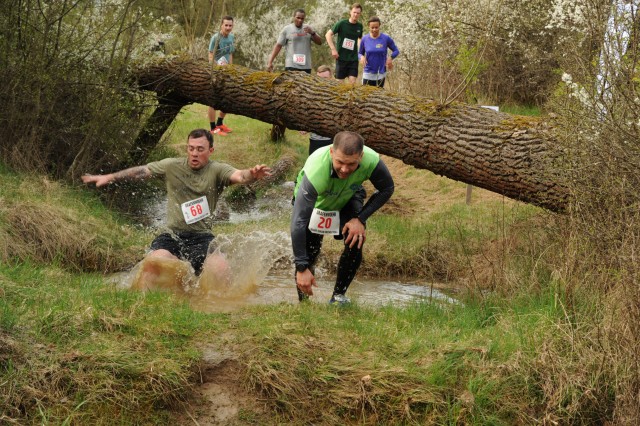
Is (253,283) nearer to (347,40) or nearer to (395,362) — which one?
(395,362)

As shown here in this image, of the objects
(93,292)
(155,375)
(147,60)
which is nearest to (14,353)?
(155,375)

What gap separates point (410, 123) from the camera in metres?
9.35

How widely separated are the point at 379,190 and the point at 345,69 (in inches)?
356

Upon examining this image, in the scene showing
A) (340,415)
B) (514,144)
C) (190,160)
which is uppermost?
(514,144)

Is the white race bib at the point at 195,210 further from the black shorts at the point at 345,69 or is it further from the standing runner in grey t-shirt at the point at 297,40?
the black shorts at the point at 345,69

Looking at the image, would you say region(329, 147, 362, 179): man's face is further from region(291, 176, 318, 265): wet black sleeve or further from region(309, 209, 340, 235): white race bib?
region(309, 209, 340, 235): white race bib

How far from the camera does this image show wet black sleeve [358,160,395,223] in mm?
7227

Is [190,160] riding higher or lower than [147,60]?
lower

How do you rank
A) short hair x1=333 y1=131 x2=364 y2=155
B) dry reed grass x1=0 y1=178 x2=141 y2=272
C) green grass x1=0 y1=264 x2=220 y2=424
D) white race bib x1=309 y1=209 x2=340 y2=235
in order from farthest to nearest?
dry reed grass x1=0 y1=178 x2=141 y2=272, white race bib x1=309 y1=209 x2=340 y2=235, short hair x1=333 y1=131 x2=364 y2=155, green grass x1=0 y1=264 x2=220 y2=424

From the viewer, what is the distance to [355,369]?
566 cm

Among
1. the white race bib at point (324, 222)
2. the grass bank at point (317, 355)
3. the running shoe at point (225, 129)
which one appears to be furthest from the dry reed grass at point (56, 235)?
the running shoe at point (225, 129)

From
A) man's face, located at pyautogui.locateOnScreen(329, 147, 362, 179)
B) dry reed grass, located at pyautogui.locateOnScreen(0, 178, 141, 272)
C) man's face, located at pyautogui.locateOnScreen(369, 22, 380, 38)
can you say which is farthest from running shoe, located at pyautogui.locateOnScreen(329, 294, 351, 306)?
man's face, located at pyautogui.locateOnScreen(369, 22, 380, 38)

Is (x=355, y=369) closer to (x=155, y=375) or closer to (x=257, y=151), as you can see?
(x=155, y=375)

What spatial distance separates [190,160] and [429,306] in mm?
2820
